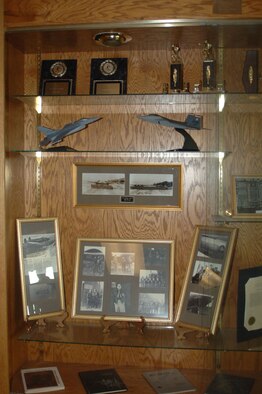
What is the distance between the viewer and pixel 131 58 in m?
2.10

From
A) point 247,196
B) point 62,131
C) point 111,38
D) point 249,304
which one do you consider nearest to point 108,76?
point 111,38

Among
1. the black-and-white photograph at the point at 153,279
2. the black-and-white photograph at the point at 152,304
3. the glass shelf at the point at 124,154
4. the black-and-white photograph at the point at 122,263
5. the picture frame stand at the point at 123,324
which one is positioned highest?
the glass shelf at the point at 124,154

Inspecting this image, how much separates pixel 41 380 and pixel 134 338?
458mm

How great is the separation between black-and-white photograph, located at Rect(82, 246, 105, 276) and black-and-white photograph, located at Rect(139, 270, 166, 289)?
0.20 meters

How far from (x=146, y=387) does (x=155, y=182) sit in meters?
0.93

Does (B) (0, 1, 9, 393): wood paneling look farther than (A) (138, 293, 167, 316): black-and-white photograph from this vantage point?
No

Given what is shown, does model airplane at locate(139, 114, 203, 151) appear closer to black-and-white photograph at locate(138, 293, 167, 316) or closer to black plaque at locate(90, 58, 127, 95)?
A: black plaque at locate(90, 58, 127, 95)

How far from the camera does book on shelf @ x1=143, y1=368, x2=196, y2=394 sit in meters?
1.91

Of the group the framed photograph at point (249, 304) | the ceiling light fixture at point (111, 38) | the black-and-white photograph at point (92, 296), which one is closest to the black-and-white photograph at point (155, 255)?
the black-and-white photograph at point (92, 296)

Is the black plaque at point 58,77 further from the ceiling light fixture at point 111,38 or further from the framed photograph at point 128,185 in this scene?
the framed photograph at point 128,185

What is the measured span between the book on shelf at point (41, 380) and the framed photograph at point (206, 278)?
0.61 meters

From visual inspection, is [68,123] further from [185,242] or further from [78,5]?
[185,242]

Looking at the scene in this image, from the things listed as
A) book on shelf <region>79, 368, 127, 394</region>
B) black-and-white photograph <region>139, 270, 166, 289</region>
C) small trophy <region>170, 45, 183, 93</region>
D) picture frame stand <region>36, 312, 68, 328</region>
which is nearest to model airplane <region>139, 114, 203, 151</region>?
small trophy <region>170, 45, 183, 93</region>

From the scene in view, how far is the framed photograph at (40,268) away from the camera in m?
2.00
